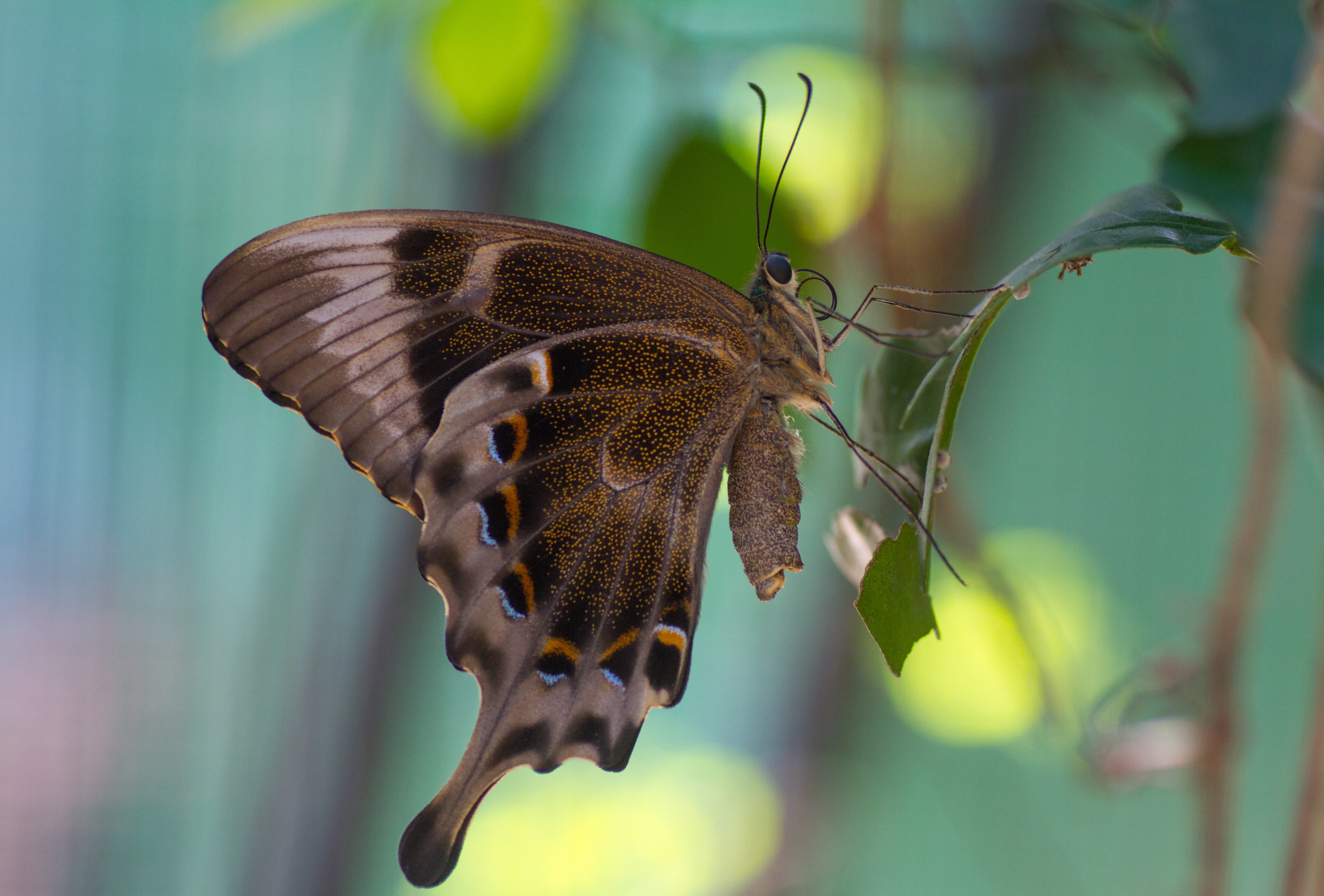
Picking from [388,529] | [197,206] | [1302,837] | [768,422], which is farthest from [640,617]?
[197,206]

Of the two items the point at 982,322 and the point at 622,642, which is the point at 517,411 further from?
the point at 982,322

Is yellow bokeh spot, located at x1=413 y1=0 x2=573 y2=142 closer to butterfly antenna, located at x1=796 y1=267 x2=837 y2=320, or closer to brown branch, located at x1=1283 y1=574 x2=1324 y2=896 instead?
butterfly antenna, located at x1=796 y1=267 x2=837 y2=320

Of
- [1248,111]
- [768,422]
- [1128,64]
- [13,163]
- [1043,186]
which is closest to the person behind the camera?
[1248,111]

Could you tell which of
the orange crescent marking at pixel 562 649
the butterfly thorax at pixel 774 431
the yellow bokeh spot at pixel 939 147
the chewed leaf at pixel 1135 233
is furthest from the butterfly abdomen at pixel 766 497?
the yellow bokeh spot at pixel 939 147

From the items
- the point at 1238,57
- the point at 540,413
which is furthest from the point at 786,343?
the point at 1238,57

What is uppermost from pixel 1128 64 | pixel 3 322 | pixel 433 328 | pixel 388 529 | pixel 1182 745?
pixel 1128 64

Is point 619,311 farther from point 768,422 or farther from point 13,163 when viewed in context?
point 13,163

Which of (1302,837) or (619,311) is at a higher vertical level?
(619,311)
